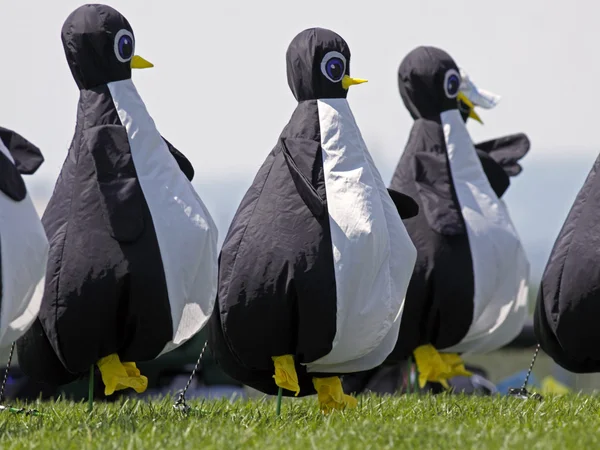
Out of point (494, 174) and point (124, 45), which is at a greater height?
point (124, 45)

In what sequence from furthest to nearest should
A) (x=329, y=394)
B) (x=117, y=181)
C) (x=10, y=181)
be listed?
(x=329, y=394)
(x=117, y=181)
(x=10, y=181)

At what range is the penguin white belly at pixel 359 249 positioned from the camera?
5816mm

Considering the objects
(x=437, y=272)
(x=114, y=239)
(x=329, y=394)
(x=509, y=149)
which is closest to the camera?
(x=114, y=239)

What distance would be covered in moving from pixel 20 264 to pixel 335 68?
201 centimetres

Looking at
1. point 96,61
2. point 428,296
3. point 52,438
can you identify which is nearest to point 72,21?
point 96,61

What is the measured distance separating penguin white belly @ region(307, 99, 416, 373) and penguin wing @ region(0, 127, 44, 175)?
1646 mm

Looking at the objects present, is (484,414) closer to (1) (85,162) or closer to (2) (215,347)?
(2) (215,347)

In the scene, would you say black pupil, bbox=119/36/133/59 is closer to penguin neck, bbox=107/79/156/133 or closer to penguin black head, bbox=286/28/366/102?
penguin neck, bbox=107/79/156/133

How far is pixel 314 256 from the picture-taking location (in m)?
5.75

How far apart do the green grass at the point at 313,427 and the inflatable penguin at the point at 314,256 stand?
315 millimetres

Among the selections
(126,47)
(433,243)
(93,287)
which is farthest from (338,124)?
(433,243)

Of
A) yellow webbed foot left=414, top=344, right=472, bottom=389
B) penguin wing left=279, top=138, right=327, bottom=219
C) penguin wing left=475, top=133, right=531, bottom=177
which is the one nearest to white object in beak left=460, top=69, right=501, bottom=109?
penguin wing left=475, top=133, right=531, bottom=177

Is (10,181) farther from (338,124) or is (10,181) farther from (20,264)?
(338,124)

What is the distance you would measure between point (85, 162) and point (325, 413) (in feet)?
5.92
